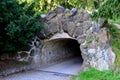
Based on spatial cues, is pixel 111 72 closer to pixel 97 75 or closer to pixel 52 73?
pixel 97 75

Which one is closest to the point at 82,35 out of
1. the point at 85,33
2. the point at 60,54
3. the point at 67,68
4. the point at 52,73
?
the point at 85,33

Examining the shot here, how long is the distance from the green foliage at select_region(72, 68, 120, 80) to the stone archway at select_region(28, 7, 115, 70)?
1.26ft

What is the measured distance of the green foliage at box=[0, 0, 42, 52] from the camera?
42.3 feet

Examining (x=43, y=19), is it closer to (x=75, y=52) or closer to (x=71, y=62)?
(x=71, y=62)

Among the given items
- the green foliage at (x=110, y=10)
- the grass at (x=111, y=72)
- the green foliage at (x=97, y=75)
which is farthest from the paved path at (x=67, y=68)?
the green foliage at (x=110, y=10)

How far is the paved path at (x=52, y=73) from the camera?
1312cm

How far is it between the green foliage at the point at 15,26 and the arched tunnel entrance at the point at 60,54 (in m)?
2.30

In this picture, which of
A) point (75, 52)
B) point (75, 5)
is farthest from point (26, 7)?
point (75, 5)

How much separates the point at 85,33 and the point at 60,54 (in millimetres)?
4511

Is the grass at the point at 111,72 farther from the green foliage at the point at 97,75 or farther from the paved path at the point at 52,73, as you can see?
the paved path at the point at 52,73

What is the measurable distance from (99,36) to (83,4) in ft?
36.9

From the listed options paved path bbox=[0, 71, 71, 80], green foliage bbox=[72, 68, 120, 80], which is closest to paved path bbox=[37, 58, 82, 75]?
paved path bbox=[0, 71, 71, 80]

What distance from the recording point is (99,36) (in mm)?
13055

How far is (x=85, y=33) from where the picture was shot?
13984 millimetres
